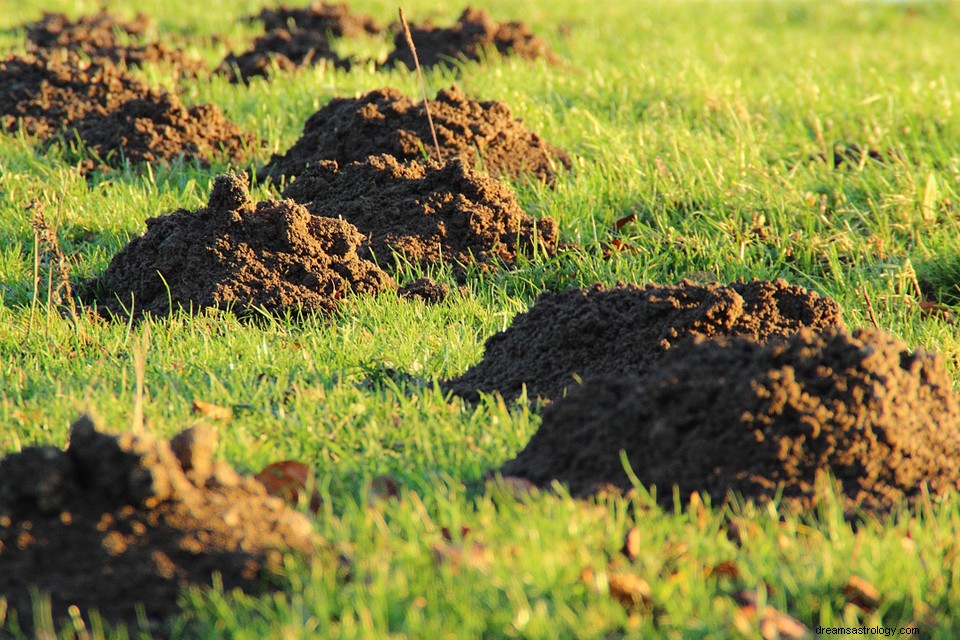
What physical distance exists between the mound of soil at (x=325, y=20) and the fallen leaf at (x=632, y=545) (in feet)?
32.6

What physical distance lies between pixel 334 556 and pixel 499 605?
45 centimetres

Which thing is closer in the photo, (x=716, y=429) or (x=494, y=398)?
(x=716, y=429)

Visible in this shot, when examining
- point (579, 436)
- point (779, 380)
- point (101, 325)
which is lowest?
point (101, 325)

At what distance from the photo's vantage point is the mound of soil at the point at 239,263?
17.3 ft

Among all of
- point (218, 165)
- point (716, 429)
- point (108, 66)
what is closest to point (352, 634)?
point (716, 429)

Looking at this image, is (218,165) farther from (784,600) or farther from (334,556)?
(784,600)

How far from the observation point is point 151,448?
275cm

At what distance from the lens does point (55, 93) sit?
27.2 feet

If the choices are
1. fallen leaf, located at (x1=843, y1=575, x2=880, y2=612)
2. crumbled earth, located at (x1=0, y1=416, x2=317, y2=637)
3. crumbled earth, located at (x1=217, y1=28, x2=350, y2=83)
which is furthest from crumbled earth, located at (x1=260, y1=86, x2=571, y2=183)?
fallen leaf, located at (x1=843, y1=575, x2=880, y2=612)

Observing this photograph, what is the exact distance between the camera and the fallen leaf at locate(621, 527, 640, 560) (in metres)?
2.70

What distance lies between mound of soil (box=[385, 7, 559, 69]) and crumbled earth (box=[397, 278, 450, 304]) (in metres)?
4.98

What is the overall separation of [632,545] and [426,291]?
2.92 metres

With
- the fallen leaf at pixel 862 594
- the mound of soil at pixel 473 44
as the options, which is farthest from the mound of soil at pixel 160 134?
the fallen leaf at pixel 862 594

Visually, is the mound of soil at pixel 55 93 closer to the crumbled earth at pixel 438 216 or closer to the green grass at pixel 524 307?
the green grass at pixel 524 307
